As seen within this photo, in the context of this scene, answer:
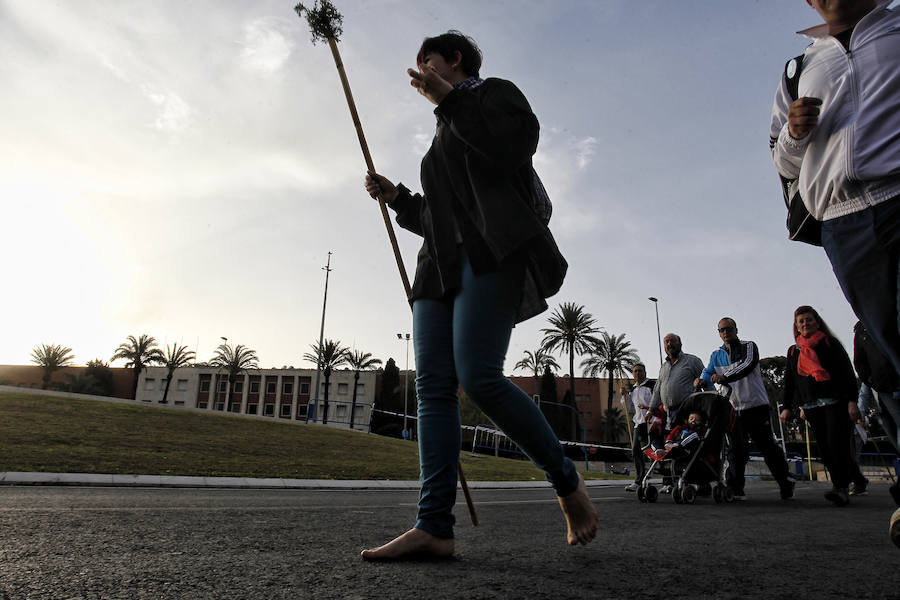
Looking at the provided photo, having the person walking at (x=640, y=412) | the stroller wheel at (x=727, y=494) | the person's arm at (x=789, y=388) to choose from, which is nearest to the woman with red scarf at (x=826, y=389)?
→ the person's arm at (x=789, y=388)

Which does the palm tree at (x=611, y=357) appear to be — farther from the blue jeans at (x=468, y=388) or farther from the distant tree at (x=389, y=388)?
the blue jeans at (x=468, y=388)

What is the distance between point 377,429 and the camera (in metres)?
40.4

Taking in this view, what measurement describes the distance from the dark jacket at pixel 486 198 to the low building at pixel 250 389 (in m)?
73.7

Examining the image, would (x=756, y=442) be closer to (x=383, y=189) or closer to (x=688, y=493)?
(x=688, y=493)

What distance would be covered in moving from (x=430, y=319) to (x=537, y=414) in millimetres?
562

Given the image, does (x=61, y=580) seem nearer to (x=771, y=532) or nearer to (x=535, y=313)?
(x=535, y=313)

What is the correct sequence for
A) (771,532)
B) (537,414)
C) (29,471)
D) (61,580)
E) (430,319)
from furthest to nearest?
1. (29,471)
2. (771,532)
3. (430,319)
4. (537,414)
5. (61,580)

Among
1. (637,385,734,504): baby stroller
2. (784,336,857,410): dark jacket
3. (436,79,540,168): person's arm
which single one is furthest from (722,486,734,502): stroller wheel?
(436,79,540,168): person's arm

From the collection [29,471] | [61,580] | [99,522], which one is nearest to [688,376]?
[99,522]

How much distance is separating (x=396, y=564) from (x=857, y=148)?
194 cm

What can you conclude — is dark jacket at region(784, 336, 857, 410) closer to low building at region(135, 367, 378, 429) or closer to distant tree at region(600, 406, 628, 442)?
distant tree at region(600, 406, 628, 442)

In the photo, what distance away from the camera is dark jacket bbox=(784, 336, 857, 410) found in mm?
6020

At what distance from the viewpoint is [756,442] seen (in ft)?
23.9

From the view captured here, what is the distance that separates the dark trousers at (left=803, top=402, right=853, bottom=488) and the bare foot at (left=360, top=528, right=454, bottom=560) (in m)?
5.13
